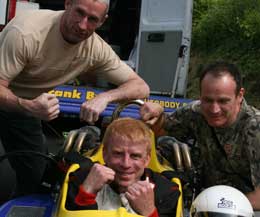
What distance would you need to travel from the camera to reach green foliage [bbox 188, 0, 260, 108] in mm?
15023

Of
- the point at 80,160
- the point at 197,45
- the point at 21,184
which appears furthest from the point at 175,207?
the point at 197,45

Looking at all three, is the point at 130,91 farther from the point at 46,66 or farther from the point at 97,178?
the point at 97,178

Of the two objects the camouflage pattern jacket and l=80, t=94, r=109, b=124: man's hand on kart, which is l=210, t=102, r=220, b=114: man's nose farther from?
l=80, t=94, r=109, b=124: man's hand on kart

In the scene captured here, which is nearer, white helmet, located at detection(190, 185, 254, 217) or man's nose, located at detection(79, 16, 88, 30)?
white helmet, located at detection(190, 185, 254, 217)

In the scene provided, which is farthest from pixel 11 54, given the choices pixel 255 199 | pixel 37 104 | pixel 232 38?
pixel 232 38

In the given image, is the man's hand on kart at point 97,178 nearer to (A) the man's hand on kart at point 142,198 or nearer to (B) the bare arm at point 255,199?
(A) the man's hand on kart at point 142,198

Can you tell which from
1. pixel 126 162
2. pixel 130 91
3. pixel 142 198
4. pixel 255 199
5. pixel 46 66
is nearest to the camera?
pixel 142 198

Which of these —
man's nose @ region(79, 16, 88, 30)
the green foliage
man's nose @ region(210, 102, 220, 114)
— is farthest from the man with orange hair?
the green foliage

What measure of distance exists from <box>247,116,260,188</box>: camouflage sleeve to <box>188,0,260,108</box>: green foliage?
9836mm

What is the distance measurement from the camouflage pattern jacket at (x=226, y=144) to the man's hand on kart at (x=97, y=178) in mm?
1116

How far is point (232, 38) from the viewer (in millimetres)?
17047

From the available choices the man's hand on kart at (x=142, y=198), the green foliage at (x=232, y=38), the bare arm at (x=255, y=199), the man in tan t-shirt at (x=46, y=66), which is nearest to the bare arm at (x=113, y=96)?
Answer: the man in tan t-shirt at (x=46, y=66)

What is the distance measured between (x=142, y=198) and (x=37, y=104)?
2.89 ft

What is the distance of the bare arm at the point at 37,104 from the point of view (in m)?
3.55
